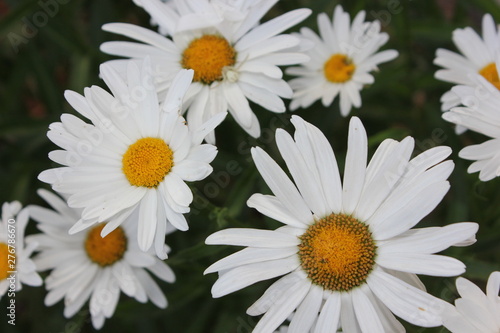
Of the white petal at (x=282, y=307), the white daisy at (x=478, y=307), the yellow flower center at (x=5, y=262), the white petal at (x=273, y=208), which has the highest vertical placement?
the yellow flower center at (x=5, y=262)

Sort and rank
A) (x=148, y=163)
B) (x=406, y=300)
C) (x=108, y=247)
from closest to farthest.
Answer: (x=406, y=300)
(x=148, y=163)
(x=108, y=247)

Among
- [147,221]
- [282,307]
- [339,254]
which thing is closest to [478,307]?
[339,254]

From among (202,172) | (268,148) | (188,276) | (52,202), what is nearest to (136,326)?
(188,276)

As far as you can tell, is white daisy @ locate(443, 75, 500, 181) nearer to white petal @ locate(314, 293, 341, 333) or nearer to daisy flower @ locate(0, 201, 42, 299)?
white petal @ locate(314, 293, 341, 333)

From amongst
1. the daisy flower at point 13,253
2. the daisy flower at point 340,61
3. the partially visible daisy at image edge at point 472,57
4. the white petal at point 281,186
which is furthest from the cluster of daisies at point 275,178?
the daisy flower at point 13,253

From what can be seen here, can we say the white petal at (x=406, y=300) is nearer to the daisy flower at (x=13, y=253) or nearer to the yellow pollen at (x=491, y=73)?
the yellow pollen at (x=491, y=73)

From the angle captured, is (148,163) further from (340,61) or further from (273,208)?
(340,61)

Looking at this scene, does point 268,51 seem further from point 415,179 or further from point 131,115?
point 415,179
